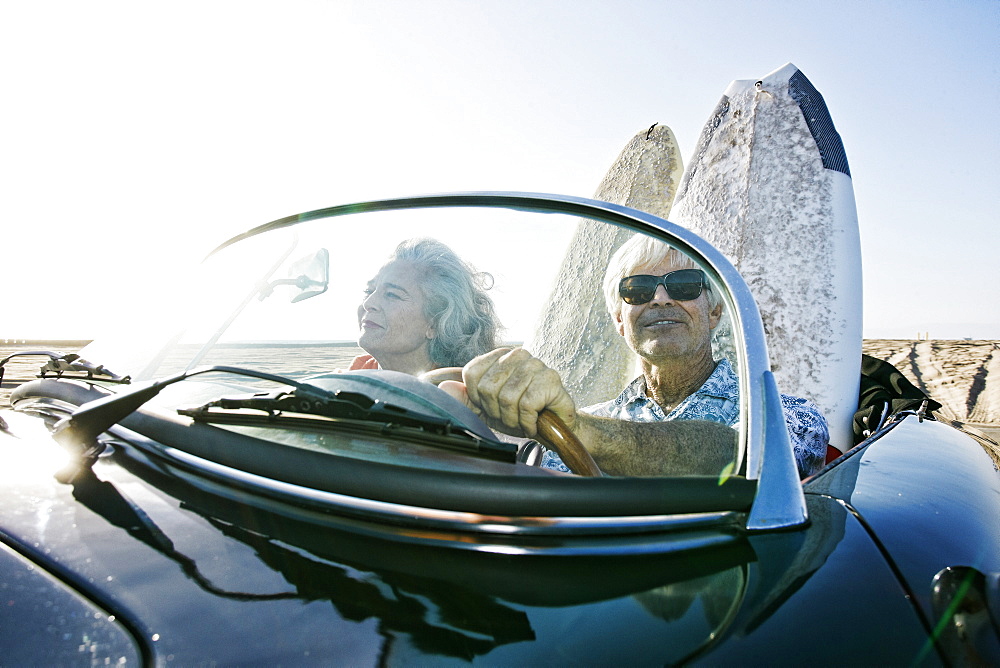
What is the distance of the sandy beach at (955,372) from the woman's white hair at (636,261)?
7878mm

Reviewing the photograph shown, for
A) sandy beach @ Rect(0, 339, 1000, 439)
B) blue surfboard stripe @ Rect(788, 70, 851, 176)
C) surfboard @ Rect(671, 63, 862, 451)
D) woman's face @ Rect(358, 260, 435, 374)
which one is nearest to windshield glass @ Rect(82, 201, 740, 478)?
woman's face @ Rect(358, 260, 435, 374)

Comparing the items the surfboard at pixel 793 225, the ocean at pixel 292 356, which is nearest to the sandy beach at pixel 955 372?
the surfboard at pixel 793 225

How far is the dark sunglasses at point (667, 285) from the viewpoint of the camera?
110 cm

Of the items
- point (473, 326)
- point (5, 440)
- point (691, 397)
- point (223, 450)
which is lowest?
point (5, 440)

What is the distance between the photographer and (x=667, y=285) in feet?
3.79

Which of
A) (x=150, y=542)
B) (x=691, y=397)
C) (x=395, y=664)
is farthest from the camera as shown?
(x=691, y=397)

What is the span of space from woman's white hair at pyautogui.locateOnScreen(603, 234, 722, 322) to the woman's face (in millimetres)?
395

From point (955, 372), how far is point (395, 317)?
43.5ft

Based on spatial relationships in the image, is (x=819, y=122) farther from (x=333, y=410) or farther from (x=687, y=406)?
(x=333, y=410)

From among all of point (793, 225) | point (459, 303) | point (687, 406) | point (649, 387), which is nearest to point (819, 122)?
point (793, 225)

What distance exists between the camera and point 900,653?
1.85 ft

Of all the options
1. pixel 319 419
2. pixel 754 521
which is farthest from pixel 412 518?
pixel 754 521

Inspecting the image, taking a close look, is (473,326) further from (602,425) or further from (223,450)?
(223,450)

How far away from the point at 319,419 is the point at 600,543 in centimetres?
48
